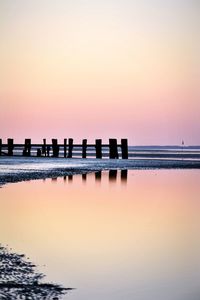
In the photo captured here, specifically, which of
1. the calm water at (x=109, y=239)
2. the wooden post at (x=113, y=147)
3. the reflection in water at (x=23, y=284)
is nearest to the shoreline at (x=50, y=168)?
the calm water at (x=109, y=239)

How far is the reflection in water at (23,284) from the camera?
16.7ft

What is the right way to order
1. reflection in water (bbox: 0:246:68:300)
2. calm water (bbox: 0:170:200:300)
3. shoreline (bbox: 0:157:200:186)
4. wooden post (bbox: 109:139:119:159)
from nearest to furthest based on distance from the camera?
reflection in water (bbox: 0:246:68:300) < calm water (bbox: 0:170:200:300) < shoreline (bbox: 0:157:200:186) < wooden post (bbox: 109:139:119:159)

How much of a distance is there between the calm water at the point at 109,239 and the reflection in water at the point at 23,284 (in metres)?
0.15

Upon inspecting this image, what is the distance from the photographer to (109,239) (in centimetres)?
853

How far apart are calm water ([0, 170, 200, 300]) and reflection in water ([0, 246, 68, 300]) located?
6.0 inches

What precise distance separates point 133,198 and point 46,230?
636 centimetres

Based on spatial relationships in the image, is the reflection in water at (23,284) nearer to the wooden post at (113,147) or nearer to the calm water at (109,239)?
the calm water at (109,239)

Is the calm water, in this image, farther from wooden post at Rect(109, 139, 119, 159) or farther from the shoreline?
wooden post at Rect(109, 139, 119, 159)

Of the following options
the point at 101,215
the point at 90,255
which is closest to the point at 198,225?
the point at 101,215

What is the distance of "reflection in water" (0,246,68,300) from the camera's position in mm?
5102

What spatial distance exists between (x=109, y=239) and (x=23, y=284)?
10.4 ft

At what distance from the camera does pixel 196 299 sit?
5141 mm

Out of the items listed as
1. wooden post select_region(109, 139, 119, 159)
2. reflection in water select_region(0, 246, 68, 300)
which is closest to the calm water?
reflection in water select_region(0, 246, 68, 300)

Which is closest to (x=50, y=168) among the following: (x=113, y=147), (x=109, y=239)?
(x=113, y=147)
